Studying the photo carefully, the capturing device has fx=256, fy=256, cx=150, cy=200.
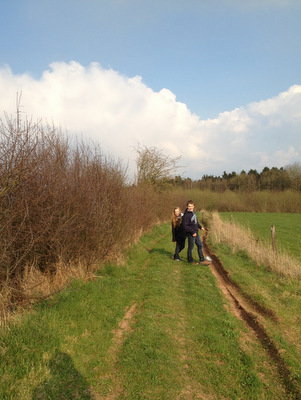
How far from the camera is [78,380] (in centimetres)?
326

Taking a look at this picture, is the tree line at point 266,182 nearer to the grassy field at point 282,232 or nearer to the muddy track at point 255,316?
the grassy field at point 282,232

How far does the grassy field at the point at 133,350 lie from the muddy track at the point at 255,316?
73mm

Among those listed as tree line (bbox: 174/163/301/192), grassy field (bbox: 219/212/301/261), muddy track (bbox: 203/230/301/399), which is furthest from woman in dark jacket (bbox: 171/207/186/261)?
tree line (bbox: 174/163/301/192)

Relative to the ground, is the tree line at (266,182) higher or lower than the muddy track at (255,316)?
higher

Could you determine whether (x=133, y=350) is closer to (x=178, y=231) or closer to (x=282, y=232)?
(x=178, y=231)

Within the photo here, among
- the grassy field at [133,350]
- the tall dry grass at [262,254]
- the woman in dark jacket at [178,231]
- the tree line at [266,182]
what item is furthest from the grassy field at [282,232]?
the tree line at [266,182]

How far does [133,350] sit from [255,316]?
2787 millimetres

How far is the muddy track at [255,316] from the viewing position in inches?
134

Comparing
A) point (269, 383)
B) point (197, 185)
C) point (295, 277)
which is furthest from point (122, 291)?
point (197, 185)

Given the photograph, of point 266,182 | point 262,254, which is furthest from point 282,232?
point 266,182

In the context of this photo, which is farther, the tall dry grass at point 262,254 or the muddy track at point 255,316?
the tall dry grass at point 262,254

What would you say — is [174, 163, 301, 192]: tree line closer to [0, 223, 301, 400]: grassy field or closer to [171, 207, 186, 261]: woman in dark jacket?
[171, 207, 186, 261]: woman in dark jacket

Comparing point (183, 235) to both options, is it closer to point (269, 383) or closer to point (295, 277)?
point (295, 277)

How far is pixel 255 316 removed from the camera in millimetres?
5324
